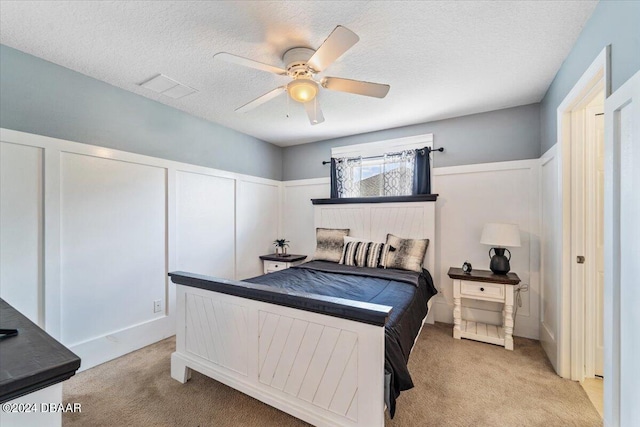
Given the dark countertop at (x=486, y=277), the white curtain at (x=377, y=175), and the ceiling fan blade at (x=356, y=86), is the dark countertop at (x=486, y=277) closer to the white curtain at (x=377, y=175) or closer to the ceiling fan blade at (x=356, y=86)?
the white curtain at (x=377, y=175)

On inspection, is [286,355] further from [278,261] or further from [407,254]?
[278,261]

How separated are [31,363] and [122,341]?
2.30 metres

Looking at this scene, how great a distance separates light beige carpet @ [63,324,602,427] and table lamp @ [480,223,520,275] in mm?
830

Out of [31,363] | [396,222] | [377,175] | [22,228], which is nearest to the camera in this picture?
[31,363]

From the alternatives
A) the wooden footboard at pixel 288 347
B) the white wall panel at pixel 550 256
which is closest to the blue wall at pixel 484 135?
the white wall panel at pixel 550 256

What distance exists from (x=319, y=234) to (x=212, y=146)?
1861mm

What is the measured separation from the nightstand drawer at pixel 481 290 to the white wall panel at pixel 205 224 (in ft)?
9.50

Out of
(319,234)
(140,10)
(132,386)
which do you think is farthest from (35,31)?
(319,234)

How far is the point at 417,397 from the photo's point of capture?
1.94 metres

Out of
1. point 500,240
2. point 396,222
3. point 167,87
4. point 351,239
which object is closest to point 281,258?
point 351,239

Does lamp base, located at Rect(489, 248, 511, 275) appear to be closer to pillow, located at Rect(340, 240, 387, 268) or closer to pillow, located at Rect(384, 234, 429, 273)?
pillow, located at Rect(384, 234, 429, 273)

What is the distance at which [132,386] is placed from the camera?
208 cm

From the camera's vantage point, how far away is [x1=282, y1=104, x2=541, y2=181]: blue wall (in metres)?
2.97

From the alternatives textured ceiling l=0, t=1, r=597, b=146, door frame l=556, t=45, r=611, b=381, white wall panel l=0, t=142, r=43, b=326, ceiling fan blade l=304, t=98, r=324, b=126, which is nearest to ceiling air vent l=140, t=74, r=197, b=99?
textured ceiling l=0, t=1, r=597, b=146
